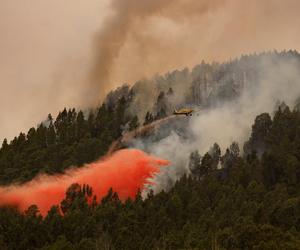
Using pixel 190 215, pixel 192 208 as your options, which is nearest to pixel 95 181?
pixel 192 208

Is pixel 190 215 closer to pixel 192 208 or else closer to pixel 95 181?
pixel 192 208

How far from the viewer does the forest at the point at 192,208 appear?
13825 centimetres

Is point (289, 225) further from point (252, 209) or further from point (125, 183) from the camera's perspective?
point (125, 183)

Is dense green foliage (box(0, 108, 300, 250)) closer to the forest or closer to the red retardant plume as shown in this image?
the forest

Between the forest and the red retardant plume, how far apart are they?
2.46m

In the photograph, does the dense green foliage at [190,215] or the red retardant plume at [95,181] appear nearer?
the dense green foliage at [190,215]

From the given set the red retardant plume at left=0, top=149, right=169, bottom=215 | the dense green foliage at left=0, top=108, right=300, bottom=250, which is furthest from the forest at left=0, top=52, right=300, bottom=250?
the red retardant plume at left=0, top=149, right=169, bottom=215

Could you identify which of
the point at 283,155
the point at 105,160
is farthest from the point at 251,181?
the point at 105,160

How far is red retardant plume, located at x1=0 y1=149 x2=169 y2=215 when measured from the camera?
170000 mm

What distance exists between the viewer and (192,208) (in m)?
160

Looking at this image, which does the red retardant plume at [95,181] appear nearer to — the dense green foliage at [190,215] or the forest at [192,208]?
the forest at [192,208]

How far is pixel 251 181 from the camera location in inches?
6688

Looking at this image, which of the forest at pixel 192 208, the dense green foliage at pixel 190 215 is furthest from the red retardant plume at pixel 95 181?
the dense green foliage at pixel 190 215

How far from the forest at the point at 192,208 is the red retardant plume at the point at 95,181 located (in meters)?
2.46
